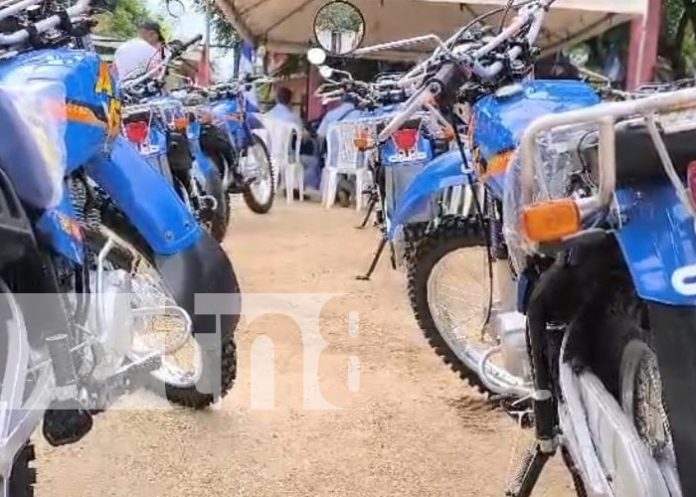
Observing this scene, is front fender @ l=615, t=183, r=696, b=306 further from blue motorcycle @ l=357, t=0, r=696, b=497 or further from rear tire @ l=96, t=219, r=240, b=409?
rear tire @ l=96, t=219, r=240, b=409

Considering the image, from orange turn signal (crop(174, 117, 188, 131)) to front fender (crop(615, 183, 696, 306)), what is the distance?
432cm

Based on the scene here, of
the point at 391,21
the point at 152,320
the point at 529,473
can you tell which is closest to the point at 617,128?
the point at 529,473

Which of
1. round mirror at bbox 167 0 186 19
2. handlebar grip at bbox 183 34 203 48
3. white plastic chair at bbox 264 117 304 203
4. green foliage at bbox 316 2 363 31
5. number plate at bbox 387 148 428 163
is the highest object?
round mirror at bbox 167 0 186 19

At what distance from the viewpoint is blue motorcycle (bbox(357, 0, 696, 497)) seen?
149cm

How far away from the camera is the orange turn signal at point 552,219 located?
1482mm

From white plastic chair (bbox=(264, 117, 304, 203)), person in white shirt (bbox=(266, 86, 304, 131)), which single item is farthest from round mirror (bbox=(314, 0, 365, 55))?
person in white shirt (bbox=(266, 86, 304, 131))

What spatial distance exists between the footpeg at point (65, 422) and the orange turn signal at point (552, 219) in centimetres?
120

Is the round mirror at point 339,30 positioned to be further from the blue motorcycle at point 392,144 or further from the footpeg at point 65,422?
the footpeg at point 65,422

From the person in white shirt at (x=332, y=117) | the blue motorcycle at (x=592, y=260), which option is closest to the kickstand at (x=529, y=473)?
the blue motorcycle at (x=592, y=260)

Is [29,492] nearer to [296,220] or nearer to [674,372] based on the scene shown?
[674,372]

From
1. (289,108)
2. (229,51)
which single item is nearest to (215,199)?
(289,108)

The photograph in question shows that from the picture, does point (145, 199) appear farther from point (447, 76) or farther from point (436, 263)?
point (436, 263)

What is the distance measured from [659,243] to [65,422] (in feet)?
4.57

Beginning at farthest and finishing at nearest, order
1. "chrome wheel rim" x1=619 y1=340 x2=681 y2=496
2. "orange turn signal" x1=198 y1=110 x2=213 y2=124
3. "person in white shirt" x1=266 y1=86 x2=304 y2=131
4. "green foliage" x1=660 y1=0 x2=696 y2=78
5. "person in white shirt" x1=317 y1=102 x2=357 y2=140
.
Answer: "green foliage" x1=660 y1=0 x2=696 y2=78 < "person in white shirt" x1=266 y1=86 x2=304 y2=131 < "person in white shirt" x1=317 y1=102 x2=357 y2=140 < "orange turn signal" x1=198 y1=110 x2=213 y2=124 < "chrome wheel rim" x1=619 y1=340 x2=681 y2=496
